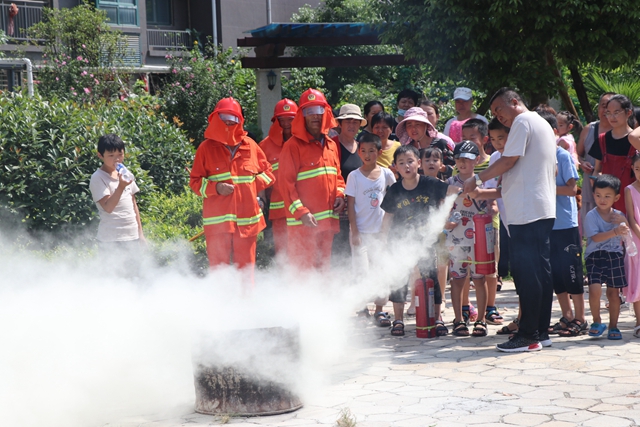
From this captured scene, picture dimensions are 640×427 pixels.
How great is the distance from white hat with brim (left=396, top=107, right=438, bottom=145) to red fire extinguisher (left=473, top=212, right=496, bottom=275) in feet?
4.29

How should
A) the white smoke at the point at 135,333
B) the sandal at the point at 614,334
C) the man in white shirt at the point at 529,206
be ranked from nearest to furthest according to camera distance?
the white smoke at the point at 135,333
the man in white shirt at the point at 529,206
the sandal at the point at 614,334

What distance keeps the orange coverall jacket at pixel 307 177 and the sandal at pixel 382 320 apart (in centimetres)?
99

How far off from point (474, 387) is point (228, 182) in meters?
3.05

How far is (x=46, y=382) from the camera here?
4910 millimetres

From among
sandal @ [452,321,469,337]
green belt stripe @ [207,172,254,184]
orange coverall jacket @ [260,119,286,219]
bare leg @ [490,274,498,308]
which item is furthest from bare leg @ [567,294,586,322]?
green belt stripe @ [207,172,254,184]

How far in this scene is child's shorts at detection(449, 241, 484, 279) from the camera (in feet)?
22.8

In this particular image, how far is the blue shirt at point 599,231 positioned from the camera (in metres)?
6.68

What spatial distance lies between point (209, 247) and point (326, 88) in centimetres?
1642

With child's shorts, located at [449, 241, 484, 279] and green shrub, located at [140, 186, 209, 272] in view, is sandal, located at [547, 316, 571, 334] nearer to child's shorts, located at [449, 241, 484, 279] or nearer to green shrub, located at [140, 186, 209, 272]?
child's shorts, located at [449, 241, 484, 279]

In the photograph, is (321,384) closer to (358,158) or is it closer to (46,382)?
(46,382)

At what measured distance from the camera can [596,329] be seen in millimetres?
6543

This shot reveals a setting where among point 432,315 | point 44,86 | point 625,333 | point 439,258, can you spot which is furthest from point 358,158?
point 44,86

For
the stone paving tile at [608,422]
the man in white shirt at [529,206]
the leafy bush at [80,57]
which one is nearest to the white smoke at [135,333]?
the man in white shirt at [529,206]

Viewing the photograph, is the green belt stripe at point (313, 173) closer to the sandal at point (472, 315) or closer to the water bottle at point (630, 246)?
the sandal at point (472, 315)
